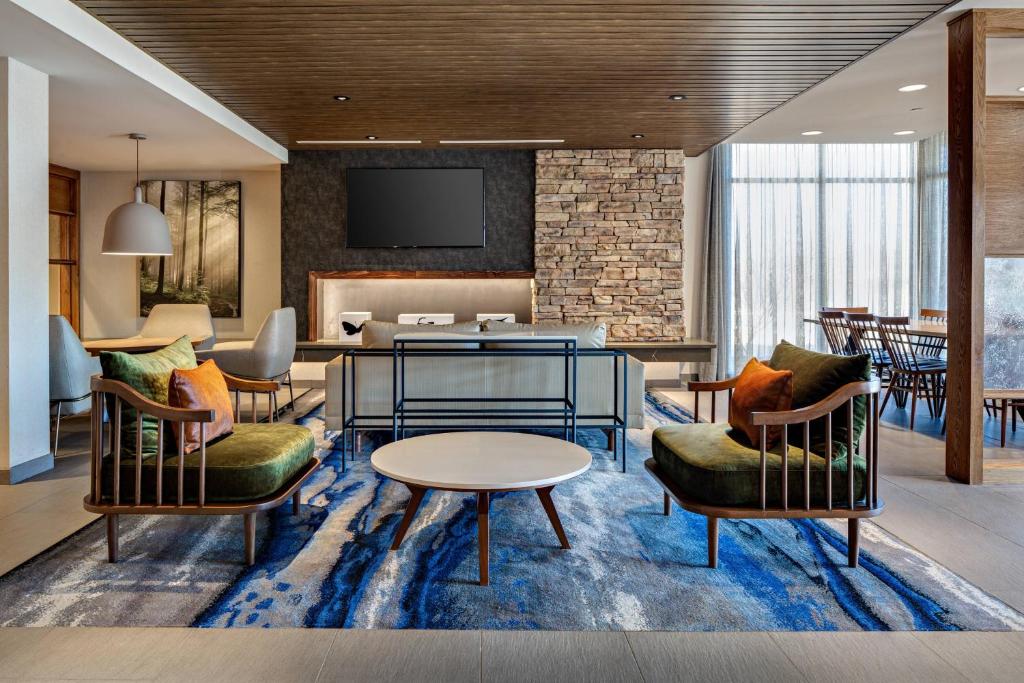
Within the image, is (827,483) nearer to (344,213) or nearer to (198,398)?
(198,398)

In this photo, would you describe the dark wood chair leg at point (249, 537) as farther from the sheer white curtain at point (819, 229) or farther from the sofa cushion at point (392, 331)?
the sheer white curtain at point (819, 229)

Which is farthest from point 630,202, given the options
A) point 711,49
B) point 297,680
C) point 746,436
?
point 297,680

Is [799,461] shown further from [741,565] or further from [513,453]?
[513,453]

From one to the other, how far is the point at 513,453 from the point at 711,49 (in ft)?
9.60

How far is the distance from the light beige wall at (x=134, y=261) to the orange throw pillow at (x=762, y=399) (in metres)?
6.08

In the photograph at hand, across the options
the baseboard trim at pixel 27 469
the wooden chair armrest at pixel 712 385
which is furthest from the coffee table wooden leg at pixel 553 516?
the baseboard trim at pixel 27 469

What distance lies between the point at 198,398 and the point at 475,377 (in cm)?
182

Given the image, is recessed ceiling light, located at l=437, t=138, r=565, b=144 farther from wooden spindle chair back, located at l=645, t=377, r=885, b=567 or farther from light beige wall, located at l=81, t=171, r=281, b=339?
wooden spindle chair back, located at l=645, t=377, r=885, b=567

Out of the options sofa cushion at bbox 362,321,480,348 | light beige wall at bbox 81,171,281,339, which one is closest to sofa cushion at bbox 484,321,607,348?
sofa cushion at bbox 362,321,480,348

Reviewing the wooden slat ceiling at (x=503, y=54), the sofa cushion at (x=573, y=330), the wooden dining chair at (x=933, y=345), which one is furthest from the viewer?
the wooden dining chair at (x=933, y=345)

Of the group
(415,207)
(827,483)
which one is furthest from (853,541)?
(415,207)

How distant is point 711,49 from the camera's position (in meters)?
4.18

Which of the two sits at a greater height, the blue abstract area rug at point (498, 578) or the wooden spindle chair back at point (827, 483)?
the wooden spindle chair back at point (827, 483)

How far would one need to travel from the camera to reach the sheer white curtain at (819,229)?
7645 mm
